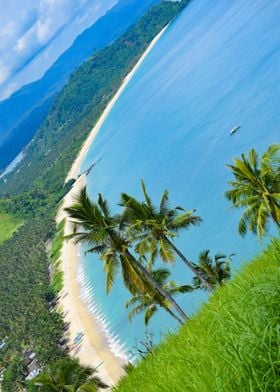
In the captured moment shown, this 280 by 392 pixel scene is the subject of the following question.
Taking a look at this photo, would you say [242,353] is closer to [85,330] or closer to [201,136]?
[85,330]

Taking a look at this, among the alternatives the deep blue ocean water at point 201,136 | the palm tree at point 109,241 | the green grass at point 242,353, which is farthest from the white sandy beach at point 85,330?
the green grass at point 242,353

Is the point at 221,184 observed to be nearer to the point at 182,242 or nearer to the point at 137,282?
the point at 182,242

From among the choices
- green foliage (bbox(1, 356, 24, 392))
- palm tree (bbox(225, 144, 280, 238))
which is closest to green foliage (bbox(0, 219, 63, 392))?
green foliage (bbox(1, 356, 24, 392))

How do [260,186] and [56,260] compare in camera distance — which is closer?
[260,186]

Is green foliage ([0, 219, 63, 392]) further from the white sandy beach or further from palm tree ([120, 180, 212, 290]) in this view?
palm tree ([120, 180, 212, 290])

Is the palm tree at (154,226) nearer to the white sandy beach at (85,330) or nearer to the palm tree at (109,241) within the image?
the palm tree at (109,241)

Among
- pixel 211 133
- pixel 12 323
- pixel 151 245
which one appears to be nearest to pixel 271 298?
pixel 151 245

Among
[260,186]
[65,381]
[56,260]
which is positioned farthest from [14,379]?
[260,186]
